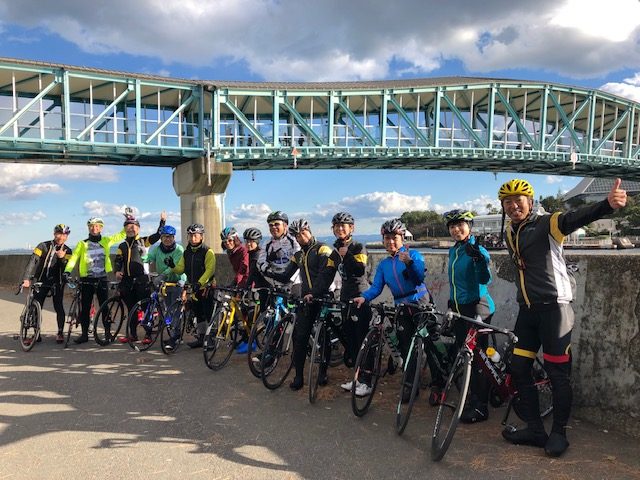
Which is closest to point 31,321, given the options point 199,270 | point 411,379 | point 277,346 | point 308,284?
point 199,270

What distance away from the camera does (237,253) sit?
26.8ft

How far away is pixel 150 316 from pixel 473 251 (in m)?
5.55

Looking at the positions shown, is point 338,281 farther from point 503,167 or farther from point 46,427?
point 503,167

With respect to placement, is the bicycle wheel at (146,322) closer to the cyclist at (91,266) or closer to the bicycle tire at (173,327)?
the bicycle tire at (173,327)

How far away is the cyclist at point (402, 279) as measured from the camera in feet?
16.8

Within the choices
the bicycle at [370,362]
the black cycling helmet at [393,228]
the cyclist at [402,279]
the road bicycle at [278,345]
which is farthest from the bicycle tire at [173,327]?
the black cycling helmet at [393,228]

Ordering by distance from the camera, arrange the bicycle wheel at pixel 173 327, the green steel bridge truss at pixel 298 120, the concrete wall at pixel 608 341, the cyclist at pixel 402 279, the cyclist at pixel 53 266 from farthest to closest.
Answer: the green steel bridge truss at pixel 298 120 < the cyclist at pixel 53 266 < the bicycle wheel at pixel 173 327 < the cyclist at pixel 402 279 < the concrete wall at pixel 608 341

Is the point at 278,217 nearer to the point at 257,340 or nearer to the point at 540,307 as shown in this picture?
the point at 257,340

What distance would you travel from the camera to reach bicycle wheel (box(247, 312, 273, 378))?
606 centimetres

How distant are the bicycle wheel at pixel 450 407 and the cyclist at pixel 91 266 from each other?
6.40 metres

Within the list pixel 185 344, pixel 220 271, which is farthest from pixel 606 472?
pixel 220 271

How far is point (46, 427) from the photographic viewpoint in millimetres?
4543

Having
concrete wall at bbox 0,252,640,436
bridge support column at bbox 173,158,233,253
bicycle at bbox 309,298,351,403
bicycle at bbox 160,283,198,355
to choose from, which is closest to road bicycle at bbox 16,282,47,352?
bicycle at bbox 160,283,198,355

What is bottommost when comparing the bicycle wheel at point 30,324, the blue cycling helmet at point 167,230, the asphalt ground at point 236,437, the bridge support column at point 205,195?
the asphalt ground at point 236,437
